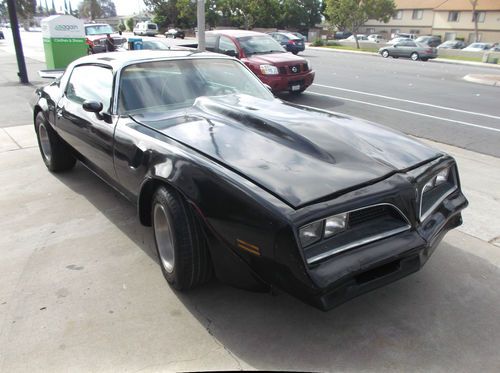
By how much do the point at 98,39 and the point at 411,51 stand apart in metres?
20.7

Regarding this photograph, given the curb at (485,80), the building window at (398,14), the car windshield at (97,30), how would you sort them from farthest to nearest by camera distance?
1. the building window at (398,14)
2. the car windshield at (97,30)
3. the curb at (485,80)

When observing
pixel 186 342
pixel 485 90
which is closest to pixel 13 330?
pixel 186 342

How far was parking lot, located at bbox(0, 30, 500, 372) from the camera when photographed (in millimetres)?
2400

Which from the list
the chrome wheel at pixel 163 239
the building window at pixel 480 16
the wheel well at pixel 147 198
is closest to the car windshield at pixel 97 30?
the wheel well at pixel 147 198

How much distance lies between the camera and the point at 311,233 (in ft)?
7.44

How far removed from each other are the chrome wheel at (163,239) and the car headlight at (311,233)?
3.29 feet

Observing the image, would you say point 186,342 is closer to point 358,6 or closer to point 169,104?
point 169,104

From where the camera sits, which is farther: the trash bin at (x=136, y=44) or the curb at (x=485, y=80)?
the trash bin at (x=136, y=44)

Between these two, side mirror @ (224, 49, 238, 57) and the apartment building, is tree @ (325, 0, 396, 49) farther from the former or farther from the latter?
side mirror @ (224, 49, 238, 57)

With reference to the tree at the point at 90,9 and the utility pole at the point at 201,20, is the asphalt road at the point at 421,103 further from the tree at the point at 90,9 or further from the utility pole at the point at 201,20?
the tree at the point at 90,9

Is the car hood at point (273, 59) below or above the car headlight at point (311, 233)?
above

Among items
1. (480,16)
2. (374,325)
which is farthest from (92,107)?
(480,16)

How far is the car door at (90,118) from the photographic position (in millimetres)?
3662

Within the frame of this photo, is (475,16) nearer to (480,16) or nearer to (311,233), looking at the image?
(480,16)
